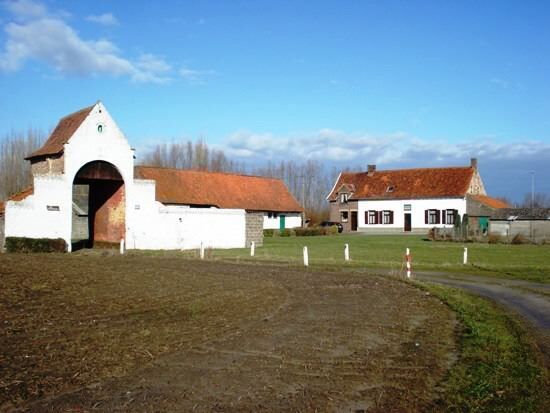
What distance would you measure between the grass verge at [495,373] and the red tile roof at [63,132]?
97.1 ft

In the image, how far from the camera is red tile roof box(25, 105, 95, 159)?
37188 millimetres

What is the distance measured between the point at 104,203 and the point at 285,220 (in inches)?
1303

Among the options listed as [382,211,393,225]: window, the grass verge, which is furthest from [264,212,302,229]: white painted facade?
the grass verge

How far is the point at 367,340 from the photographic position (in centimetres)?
1071

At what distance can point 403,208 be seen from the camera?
72.4m

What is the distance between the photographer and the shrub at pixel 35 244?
33.1 meters

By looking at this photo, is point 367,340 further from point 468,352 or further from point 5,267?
point 5,267

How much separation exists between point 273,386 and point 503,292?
1364cm

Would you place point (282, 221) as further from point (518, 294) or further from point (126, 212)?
point (518, 294)

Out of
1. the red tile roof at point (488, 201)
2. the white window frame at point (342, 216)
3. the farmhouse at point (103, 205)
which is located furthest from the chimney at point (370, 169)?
the farmhouse at point (103, 205)

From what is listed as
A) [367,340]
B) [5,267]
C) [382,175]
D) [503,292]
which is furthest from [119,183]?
[382,175]

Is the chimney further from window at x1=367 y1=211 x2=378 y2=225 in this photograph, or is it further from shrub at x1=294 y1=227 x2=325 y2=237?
shrub at x1=294 y1=227 x2=325 y2=237

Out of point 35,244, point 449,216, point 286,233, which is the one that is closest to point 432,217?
point 449,216

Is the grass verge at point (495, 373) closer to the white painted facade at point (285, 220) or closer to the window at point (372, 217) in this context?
the white painted facade at point (285, 220)
